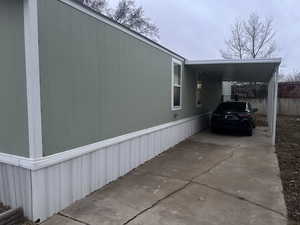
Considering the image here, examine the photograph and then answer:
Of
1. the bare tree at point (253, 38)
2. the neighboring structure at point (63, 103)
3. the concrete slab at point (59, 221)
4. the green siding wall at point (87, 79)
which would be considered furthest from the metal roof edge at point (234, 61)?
the bare tree at point (253, 38)

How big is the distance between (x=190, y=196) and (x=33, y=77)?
2.95 m

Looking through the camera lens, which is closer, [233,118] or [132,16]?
[233,118]

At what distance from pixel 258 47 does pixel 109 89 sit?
77.9ft

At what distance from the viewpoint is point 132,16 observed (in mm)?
17797

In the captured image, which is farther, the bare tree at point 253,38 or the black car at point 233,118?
the bare tree at point 253,38

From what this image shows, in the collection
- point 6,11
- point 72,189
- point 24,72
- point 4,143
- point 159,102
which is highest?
point 6,11

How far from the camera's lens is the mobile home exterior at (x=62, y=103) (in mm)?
2969

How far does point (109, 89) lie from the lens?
436 cm

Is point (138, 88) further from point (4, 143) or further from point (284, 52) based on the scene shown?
point (284, 52)

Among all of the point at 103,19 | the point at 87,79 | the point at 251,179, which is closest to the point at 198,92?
the point at 251,179

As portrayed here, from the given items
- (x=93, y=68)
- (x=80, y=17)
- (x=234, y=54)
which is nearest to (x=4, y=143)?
(x=93, y=68)

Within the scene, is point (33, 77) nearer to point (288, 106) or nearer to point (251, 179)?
point (251, 179)

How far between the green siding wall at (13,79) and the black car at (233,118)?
8.08 metres

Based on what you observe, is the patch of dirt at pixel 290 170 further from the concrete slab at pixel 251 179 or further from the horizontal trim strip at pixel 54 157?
the horizontal trim strip at pixel 54 157
